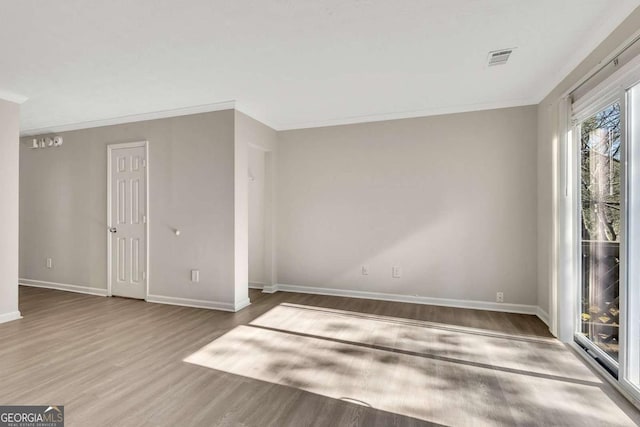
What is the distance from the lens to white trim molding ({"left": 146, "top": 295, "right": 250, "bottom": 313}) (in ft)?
12.7

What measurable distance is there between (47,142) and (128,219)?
80.5 inches

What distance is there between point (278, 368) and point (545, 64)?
3594 mm

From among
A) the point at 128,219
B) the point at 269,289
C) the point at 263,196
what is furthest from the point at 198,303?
the point at 263,196

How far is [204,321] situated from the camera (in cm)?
346

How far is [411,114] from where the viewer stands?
13.7ft

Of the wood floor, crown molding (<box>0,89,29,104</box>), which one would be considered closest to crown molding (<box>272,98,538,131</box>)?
the wood floor

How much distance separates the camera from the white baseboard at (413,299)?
150 inches

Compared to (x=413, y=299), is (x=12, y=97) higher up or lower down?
higher up

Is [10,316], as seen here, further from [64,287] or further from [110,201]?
[110,201]

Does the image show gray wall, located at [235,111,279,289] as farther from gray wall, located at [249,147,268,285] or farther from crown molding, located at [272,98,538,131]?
crown molding, located at [272,98,538,131]

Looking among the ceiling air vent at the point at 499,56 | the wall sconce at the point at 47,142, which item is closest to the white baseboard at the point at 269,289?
the wall sconce at the point at 47,142

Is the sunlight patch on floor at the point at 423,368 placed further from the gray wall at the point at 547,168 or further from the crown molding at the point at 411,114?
the crown molding at the point at 411,114

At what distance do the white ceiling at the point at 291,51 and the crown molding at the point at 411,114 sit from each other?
0.03 meters

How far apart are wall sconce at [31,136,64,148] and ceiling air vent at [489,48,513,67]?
19.2 ft
